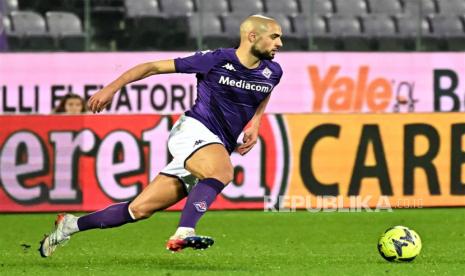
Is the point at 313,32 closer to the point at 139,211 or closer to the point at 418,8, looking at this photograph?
the point at 418,8

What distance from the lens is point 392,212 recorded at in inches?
624

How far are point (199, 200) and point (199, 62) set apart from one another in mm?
1079

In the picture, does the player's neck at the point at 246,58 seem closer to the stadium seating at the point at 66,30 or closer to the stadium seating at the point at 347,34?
the stadium seating at the point at 66,30

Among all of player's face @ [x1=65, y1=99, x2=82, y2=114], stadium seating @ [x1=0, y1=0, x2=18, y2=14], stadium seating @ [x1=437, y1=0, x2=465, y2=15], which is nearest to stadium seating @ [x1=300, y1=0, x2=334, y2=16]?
stadium seating @ [x1=437, y1=0, x2=465, y2=15]

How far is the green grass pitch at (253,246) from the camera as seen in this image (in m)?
9.24

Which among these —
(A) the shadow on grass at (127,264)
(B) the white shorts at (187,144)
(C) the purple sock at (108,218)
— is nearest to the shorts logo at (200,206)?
(B) the white shorts at (187,144)

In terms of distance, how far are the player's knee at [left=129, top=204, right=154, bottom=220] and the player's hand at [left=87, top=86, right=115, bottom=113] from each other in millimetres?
974

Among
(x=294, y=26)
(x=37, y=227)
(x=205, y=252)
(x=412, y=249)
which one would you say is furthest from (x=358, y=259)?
(x=294, y=26)

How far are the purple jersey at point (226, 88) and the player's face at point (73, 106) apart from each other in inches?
319

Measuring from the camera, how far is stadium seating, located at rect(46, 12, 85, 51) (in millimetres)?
18562

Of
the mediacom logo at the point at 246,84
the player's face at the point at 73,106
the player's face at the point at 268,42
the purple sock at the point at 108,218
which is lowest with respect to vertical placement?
the player's face at the point at 73,106

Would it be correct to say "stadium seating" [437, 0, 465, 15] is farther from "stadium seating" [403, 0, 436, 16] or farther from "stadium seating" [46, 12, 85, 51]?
"stadium seating" [46, 12, 85, 51]

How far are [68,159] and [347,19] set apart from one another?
223 inches

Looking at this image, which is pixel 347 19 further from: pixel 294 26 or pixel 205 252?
pixel 205 252
